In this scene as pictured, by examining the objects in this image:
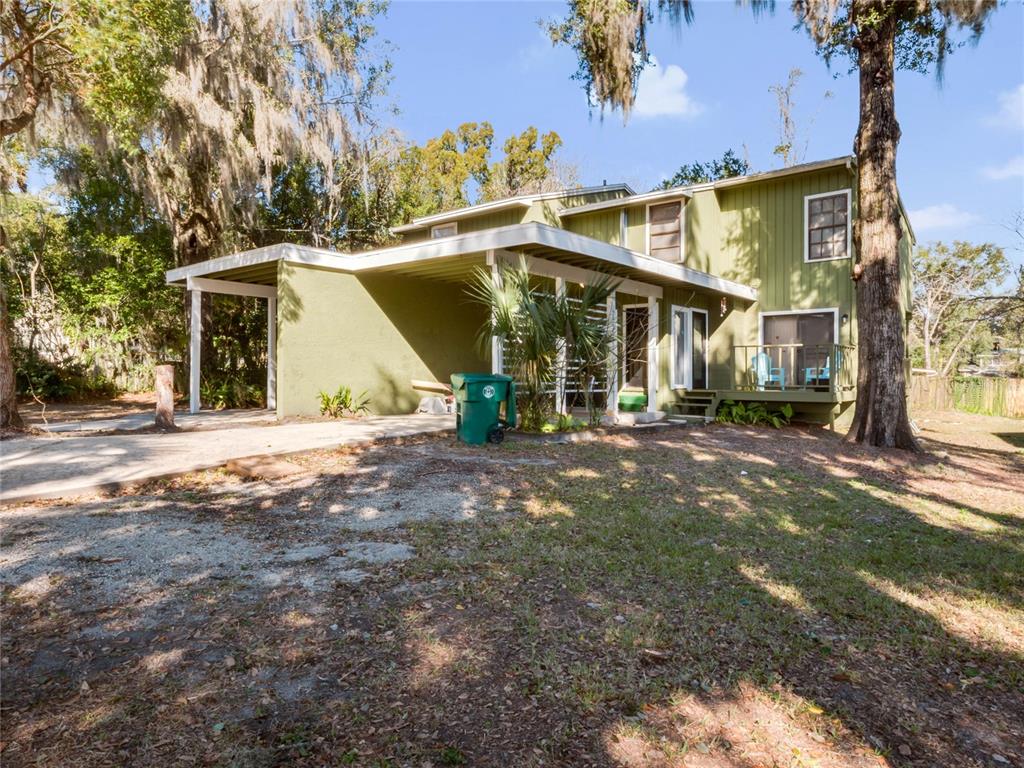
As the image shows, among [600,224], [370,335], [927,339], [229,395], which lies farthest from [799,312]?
[927,339]

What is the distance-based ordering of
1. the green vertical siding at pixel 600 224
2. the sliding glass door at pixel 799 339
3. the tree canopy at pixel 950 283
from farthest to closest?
the tree canopy at pixel 950 283 < the green vertical siding at pixel 600 224 < the sliding glass door at pixel 799 339

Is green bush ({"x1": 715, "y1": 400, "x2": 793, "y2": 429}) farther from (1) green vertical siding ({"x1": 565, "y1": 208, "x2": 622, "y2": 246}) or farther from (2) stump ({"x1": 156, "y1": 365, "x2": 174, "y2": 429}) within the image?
(2) stump ({"x1": 156, "y1": 365, "x2": 174, "y2": 429})

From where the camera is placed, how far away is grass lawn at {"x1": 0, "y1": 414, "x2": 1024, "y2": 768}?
1961 mm

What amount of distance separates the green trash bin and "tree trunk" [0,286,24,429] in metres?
5.38

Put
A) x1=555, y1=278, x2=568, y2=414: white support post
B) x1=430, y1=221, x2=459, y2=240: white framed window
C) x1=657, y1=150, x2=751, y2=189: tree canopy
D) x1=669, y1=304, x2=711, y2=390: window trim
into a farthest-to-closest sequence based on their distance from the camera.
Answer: x1=657, y1=150, x2=751, y2=189: tree canopy
x1=430, y1=221, x2=459, y2=240: white framed window
x1=669, y1=304, x2=711, y2=390: window trim
x1=555, y1=278, x2=568, y2=414: white support post

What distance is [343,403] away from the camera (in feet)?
34.0

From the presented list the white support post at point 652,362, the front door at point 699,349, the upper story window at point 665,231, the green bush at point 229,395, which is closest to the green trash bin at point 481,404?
the white support post at point 652,362

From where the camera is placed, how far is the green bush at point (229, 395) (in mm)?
12844

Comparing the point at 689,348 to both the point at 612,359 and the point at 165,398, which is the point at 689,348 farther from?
the point at 165,398

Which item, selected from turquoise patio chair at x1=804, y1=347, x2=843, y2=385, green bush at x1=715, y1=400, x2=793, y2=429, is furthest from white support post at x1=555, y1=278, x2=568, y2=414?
turquoise patio chair at x1=804, y1=347, x2=843, y2=385

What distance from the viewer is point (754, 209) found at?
42.3 ft

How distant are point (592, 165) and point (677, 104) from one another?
650 centimetres

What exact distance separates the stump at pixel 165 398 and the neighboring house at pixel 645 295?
168 centimetres

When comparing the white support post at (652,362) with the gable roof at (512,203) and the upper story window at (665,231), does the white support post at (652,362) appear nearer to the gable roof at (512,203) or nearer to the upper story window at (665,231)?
the upper story window at (665,231)
